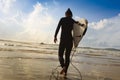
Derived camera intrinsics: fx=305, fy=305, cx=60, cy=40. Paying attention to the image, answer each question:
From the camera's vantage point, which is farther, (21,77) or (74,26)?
(74,26)

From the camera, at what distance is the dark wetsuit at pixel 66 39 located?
10938 mm

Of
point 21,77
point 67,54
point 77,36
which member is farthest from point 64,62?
point 21,77

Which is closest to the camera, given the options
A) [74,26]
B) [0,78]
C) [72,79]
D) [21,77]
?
[0,78]

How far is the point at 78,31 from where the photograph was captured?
36.8 ft

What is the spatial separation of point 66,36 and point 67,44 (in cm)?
30

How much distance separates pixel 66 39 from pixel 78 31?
590 millimetres

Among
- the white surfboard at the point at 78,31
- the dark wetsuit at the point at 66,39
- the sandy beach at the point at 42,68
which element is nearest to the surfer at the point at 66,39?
the dark wetsuit at the point at 66,39

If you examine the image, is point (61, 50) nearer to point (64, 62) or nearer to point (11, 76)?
point (64, 62)

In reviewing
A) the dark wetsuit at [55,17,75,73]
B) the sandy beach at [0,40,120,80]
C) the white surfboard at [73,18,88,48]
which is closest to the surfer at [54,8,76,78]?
the dark wetsuit at [55,17,75,73]

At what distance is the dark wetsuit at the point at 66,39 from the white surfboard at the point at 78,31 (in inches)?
9.4

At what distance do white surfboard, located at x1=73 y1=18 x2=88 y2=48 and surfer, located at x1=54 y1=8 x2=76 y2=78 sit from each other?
230 millimetres

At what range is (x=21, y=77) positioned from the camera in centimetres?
994

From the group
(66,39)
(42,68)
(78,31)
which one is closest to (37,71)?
(42,68)

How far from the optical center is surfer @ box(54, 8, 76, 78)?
10930 millimetres
